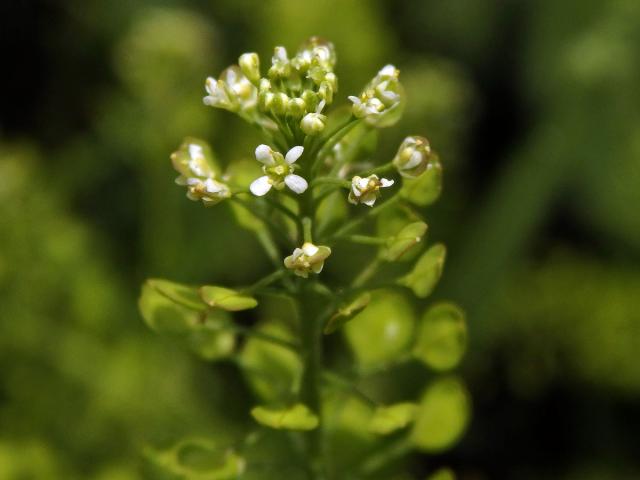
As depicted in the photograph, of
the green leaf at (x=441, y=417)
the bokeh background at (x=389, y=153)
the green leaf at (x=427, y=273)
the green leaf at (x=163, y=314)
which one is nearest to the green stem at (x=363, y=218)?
the green leaf at (x=427, y=273)

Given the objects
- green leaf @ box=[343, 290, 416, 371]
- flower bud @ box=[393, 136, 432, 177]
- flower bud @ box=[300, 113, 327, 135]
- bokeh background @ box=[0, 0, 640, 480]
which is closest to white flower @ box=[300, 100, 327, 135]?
flower bud @ box=[300, 113, 327, 135]

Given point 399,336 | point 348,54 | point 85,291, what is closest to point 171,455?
point 399,336

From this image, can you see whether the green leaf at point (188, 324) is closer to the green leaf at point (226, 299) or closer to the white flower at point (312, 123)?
the green leaf at point (226, 299)

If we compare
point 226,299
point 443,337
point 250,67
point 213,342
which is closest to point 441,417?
point 443,337

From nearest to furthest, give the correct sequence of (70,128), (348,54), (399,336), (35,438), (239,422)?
(399,336)
(35,438)
(239,422)
(348,54)
(70,128)

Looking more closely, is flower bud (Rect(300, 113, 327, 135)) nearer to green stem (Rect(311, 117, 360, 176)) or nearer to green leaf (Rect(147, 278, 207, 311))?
green stem (Rect(311, 117, 360, 176))

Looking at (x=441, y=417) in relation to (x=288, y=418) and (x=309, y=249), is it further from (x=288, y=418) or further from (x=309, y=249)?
(x=309, y=249)

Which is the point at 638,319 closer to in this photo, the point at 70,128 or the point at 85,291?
the point at 85,291
